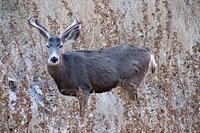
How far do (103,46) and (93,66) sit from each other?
3.78ft

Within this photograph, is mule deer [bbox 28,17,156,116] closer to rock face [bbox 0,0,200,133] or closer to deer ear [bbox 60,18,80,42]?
deer ear [bbox 60,18,80,42]

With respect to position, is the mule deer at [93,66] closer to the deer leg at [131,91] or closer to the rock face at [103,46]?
the deer leg at [131,91]

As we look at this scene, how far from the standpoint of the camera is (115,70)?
24.5ft

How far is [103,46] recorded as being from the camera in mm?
8492

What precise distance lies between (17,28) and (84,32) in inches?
41.3

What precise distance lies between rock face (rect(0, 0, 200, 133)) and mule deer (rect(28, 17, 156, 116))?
0.58 feet

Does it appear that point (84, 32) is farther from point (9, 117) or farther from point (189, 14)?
point (9, 117)

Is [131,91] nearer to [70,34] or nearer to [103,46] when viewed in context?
[70,34]

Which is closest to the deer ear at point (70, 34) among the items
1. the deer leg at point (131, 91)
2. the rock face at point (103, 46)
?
the rock face at point (103, 46)

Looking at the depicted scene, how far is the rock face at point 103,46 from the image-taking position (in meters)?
5.27

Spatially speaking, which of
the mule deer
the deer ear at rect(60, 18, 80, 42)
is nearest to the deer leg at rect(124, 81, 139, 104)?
the mule deer

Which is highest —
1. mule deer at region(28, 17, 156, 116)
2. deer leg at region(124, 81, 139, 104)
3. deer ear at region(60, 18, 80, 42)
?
deer ear at region(60, 18, 80, 42)

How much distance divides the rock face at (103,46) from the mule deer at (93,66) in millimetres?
176

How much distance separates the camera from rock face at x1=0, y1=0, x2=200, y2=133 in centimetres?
527
